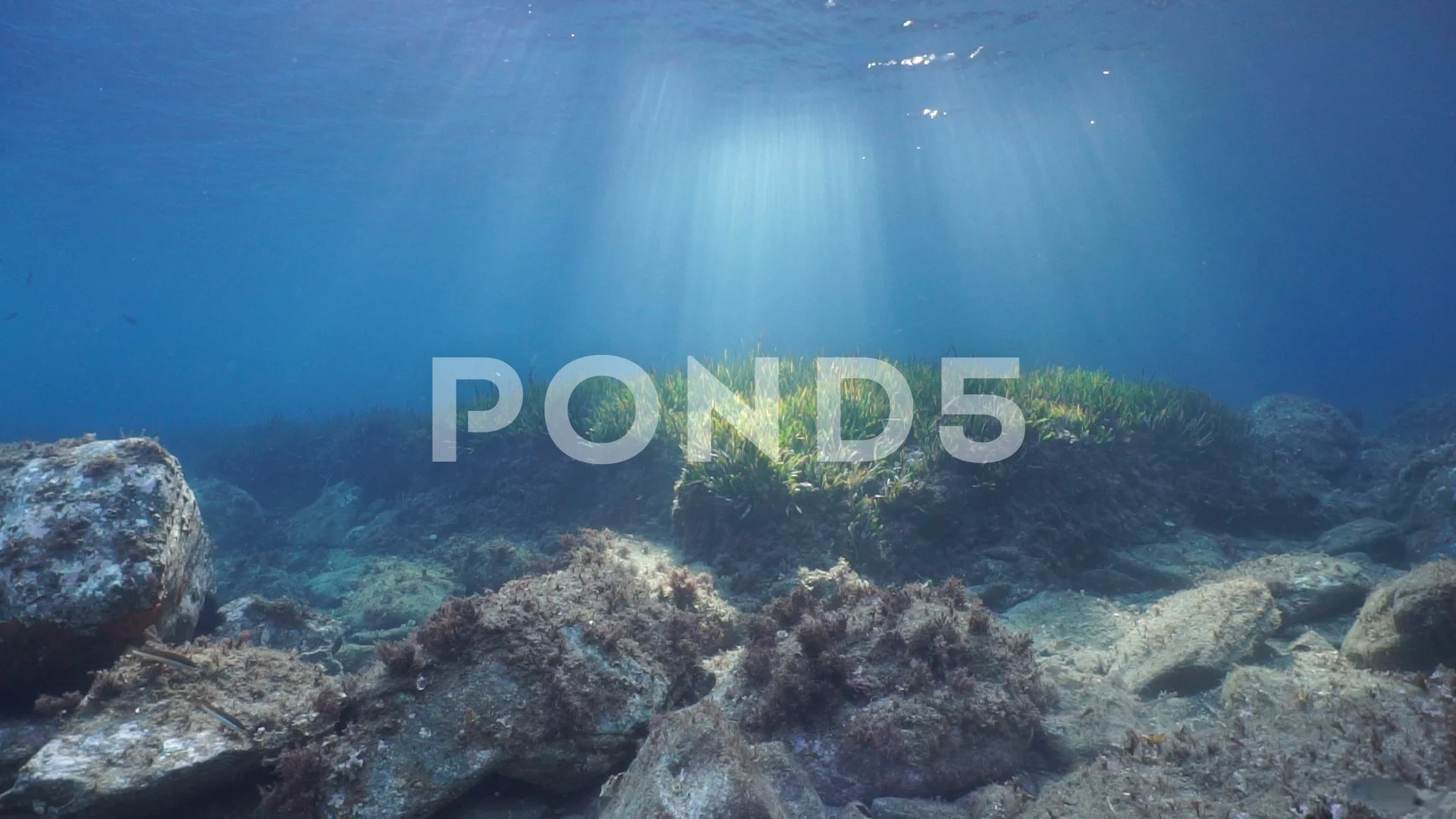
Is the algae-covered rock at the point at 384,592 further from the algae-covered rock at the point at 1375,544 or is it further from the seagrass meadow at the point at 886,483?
the algae-covered rock at the point at 1375,544

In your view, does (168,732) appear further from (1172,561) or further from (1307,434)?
(1307,434)

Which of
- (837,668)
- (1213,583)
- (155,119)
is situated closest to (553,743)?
(837,668)

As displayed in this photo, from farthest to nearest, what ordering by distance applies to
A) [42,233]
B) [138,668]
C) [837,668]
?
[42,233] → [837,668] → [138,668]

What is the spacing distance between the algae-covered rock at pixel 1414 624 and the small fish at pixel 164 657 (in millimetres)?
8233

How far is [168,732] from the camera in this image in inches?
155

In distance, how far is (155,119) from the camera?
27234mm

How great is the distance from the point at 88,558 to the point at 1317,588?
1030 cm

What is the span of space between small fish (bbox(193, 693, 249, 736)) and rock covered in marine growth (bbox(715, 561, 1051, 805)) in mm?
2974

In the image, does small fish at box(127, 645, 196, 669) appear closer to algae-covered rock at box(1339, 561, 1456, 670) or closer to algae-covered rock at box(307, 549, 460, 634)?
algae-covered rock at box(307, 549, 460, 634)

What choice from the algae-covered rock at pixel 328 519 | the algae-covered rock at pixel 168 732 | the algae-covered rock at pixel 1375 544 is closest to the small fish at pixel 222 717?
the algae-covered rock at pixel 168 732

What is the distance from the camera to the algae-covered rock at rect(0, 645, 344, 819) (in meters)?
3.51

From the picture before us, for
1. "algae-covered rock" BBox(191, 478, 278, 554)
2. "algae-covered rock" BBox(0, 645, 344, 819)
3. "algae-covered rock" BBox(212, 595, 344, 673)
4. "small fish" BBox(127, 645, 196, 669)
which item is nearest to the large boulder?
"algae-covered rock" BBox(0, 645, 344, 819)

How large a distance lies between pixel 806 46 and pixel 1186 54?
16605 millimetres

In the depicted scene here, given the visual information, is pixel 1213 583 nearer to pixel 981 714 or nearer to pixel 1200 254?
pixel 981 714
